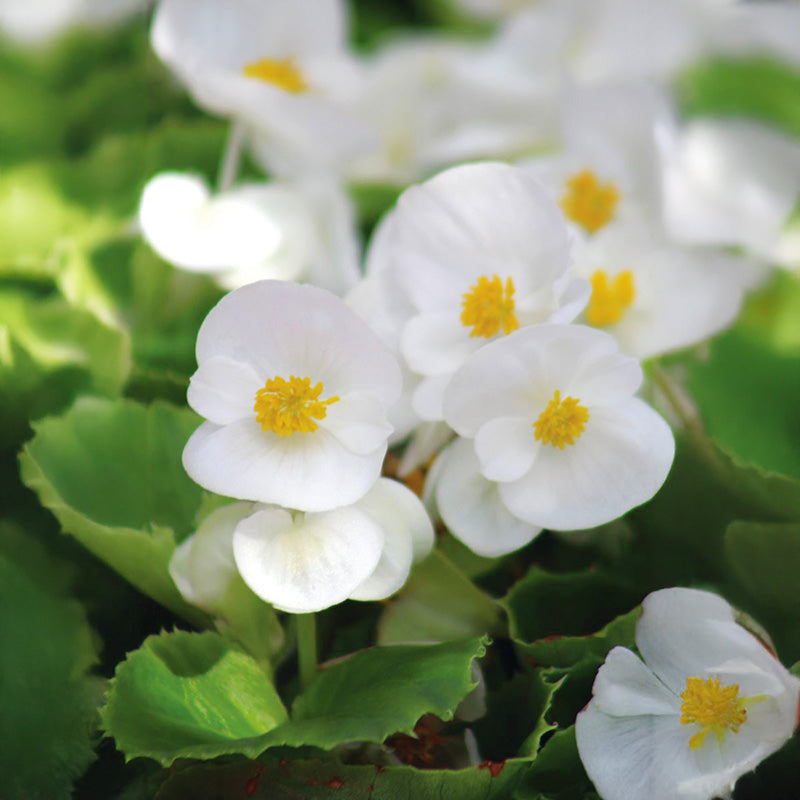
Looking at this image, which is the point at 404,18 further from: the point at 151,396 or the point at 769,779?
the point at 769,779

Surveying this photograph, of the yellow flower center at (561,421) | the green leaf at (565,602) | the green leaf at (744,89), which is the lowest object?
the green leaf at (565,602)

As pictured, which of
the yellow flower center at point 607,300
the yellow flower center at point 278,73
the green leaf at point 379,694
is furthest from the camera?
the yellow flower center at point 278,73

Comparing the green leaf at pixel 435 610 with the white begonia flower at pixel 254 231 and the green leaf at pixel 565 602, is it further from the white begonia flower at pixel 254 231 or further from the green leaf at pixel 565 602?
the white begonia flower at pixel 254 231

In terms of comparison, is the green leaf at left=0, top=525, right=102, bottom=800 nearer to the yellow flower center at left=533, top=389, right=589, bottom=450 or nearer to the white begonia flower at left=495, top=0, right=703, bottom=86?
the yellow flower center at left=533, top=389, right=589, bottom=450

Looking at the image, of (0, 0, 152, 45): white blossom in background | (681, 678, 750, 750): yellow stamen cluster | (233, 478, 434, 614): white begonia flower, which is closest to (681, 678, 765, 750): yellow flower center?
(681, 678, 750, 750): yellow stamen cluster

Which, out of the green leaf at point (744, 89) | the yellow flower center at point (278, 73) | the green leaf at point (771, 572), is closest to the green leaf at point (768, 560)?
the green leaf at point (771, 572)

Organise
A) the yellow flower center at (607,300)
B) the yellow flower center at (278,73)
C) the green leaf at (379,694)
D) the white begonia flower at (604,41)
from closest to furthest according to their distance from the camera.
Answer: the green leaf at (379,694), the yellow flower center at (607,300), the yellow flower center at (278,73), the white begonia flower at (604,41)

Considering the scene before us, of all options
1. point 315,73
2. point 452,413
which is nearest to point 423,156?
point 315,73
